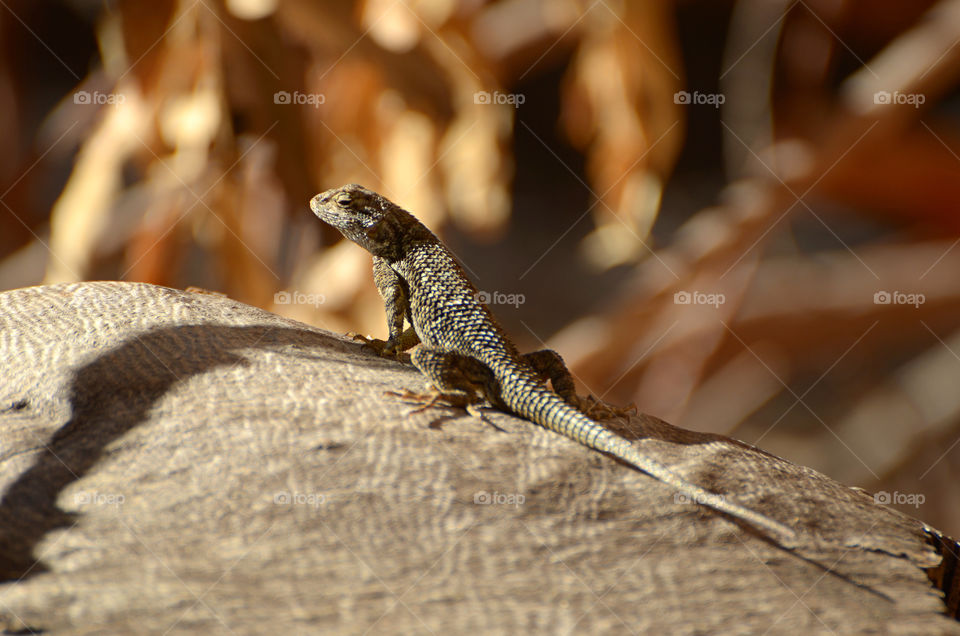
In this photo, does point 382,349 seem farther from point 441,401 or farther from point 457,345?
point 441,401

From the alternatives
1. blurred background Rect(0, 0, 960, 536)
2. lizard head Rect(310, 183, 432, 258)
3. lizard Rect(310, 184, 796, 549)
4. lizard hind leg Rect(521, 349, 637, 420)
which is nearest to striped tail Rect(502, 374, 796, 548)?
lizard Rect(310, 184, 796, 549)

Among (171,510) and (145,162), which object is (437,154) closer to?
(145,162)

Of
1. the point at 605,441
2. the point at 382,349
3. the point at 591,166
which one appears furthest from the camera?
the point at 591,166

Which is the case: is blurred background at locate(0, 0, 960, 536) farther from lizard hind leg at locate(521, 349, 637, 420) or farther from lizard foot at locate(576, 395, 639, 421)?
lizard foot at locate(576, 395, 639, 421)

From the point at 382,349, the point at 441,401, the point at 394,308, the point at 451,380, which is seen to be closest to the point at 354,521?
the point at 441,401

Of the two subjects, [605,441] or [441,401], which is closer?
[605,441]

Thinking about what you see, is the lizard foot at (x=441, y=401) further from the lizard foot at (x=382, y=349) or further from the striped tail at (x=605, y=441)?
the lizard foot at (x=382, y=349)
